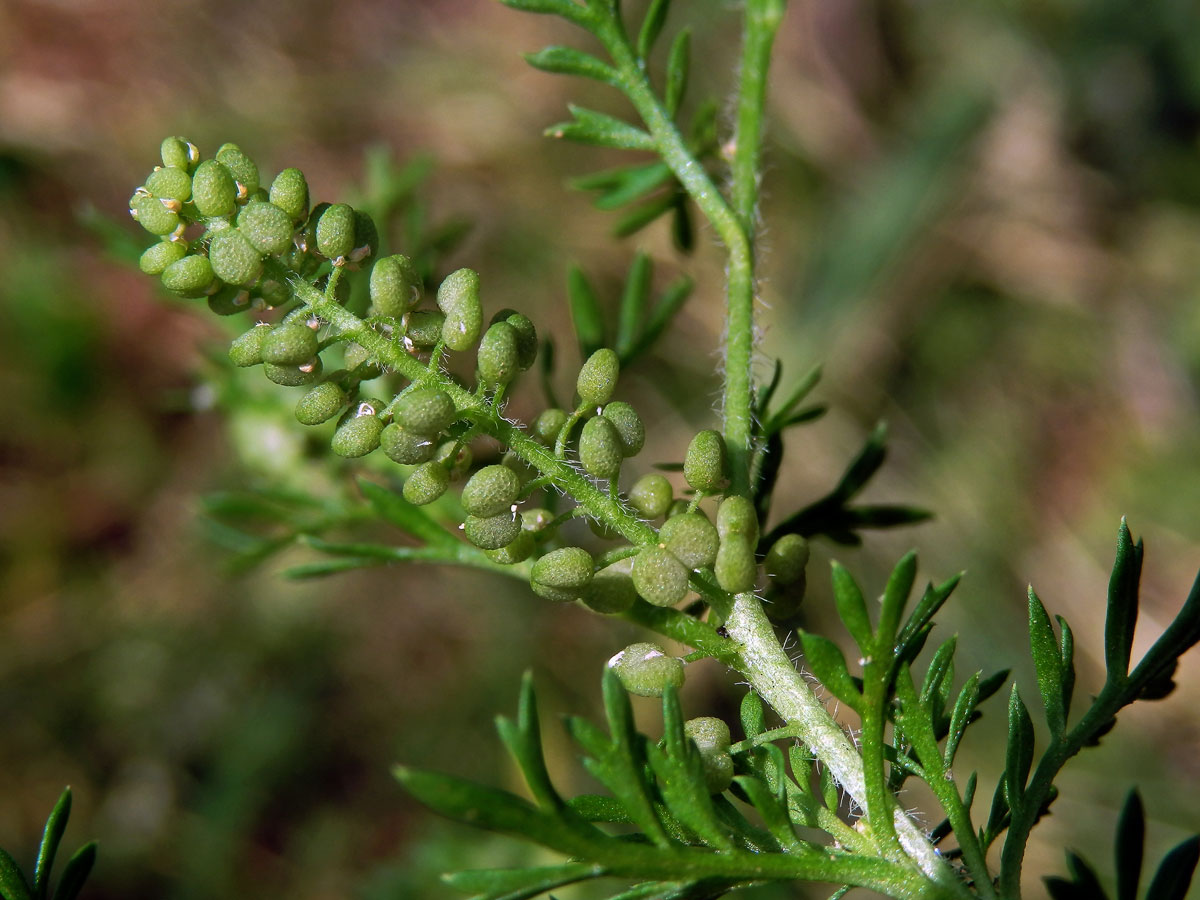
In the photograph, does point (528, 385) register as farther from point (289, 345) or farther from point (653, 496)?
point (289, 345)

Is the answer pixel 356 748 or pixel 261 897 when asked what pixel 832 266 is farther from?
pixel 261 897

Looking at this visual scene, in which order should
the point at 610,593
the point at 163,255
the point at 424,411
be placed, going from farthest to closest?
the point at 610,593 < the point at 163,255 < the point at 424,411

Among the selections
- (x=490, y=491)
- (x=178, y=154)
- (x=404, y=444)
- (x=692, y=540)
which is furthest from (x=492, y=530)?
(x=178, y=154)

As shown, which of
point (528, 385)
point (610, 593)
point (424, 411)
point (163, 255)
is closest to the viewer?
point (424, 411)

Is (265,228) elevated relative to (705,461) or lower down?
elevated

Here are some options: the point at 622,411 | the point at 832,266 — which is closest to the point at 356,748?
the point at 832,266

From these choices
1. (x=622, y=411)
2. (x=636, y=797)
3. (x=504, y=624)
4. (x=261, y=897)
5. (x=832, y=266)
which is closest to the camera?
(x=636, y=797)
